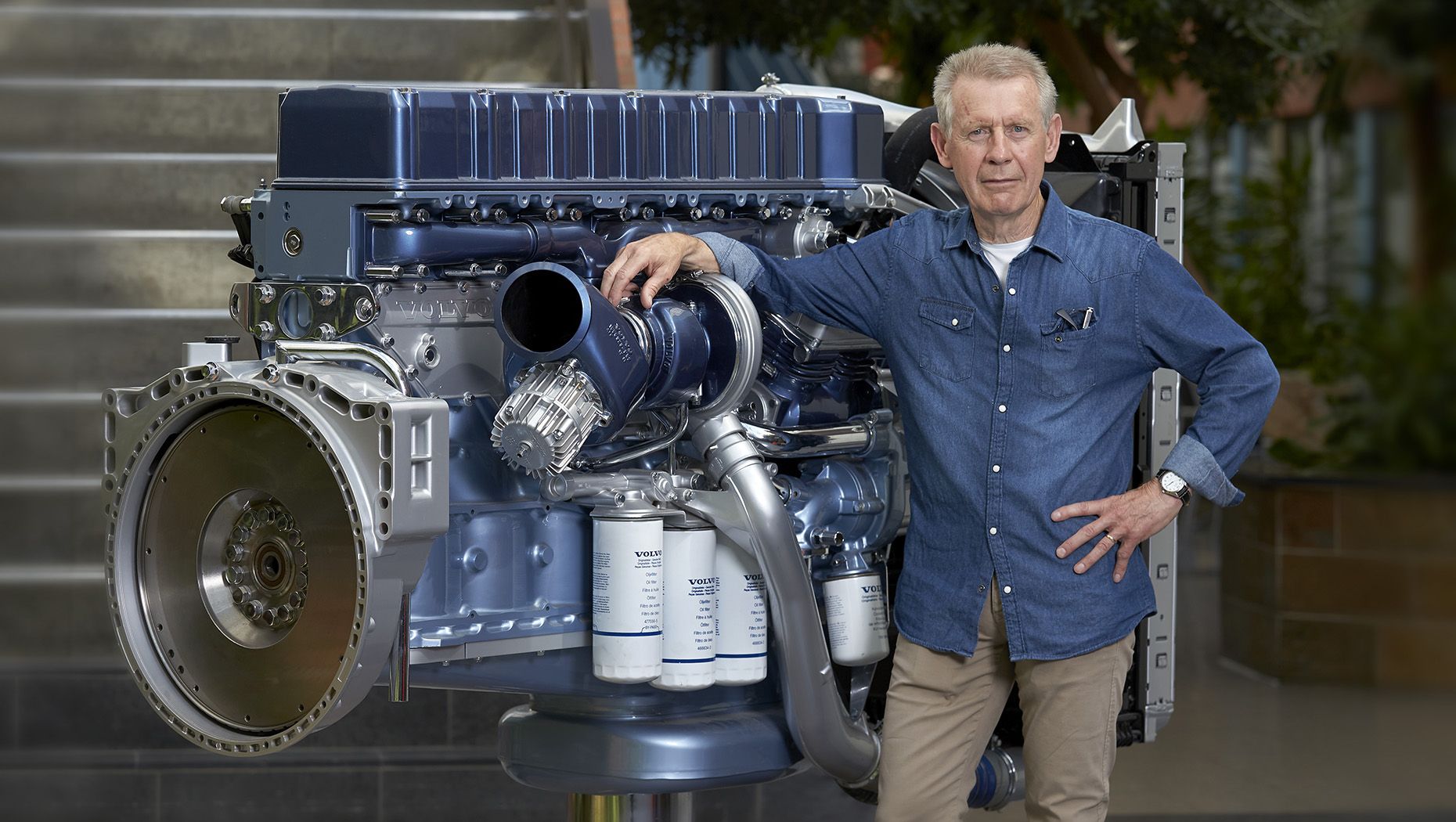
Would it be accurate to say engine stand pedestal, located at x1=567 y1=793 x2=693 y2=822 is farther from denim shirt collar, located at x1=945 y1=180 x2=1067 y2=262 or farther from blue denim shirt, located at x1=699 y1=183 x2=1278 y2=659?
denim shirt collar, located at x1=945 y1=180 x2=1067 y2=262

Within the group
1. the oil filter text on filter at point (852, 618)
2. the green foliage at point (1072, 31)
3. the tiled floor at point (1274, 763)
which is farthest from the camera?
the green foliage at point (1072, 31)

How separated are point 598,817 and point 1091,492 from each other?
3.71 ft

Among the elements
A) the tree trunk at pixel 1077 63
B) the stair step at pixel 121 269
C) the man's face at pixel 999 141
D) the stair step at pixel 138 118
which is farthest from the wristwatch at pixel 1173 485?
the tree trunk at pixel 1077 63

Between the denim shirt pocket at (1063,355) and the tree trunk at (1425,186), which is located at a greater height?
the tree trunk at (1425,186)

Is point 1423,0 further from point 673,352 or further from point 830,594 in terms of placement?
point 830,594

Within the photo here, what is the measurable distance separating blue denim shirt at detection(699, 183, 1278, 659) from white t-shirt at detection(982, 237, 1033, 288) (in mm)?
18

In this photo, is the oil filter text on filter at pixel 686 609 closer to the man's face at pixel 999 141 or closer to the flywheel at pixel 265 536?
the flywheel at pixel 265 536

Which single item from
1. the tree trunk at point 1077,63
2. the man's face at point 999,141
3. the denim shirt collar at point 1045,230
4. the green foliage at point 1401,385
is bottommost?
the green foliage at point 1401,385

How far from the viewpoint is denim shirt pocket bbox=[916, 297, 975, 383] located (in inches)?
99.0

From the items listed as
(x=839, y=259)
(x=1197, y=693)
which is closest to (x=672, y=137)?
(x=839, y=259)

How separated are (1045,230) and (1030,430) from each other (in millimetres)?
335

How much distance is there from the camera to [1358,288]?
61cm

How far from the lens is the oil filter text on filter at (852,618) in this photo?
2.75 meters

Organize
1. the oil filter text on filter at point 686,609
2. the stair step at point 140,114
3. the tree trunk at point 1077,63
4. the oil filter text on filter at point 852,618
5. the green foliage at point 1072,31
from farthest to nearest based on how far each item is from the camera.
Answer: the tree trunk at point 1077,63, the green foliage at point 1072,31, the stair step at point 140,114, the oil filter text on filter at point 852,618, the oil filter text on filter at point 686,609
